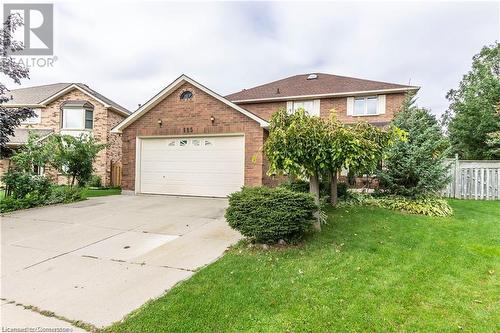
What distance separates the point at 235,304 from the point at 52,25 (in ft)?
38.3

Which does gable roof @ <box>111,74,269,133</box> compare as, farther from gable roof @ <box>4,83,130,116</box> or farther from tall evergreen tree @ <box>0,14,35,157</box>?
gable roof @ <box>4,83,130,116</box>

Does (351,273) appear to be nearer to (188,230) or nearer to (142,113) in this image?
(188,230)

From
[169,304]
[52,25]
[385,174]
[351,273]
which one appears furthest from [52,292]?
[52,25]

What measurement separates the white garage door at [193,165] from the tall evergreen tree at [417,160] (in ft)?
17.9

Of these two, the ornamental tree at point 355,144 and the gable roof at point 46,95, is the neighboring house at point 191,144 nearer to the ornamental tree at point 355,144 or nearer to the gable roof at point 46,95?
the ornamental tree at point 355,144

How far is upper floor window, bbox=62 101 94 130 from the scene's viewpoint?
65.4 feet

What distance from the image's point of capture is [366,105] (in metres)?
17.9

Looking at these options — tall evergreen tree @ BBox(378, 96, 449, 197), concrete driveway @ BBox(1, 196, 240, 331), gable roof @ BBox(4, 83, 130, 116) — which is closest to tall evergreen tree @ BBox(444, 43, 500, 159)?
tall evergreen tree @ BBox(378, 96, 449, 197)

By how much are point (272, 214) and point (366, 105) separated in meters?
15.5

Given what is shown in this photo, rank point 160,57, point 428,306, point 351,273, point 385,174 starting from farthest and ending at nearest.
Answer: point 160,57 < point 385,174 < point 351,273 < point 428,306

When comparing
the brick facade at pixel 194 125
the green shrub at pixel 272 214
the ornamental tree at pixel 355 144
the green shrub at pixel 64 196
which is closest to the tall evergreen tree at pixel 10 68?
the green shrub at pixel 64 196

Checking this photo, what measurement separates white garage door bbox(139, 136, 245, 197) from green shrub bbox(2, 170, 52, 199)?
3.70 meters

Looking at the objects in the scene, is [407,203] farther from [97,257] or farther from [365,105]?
[365,105]

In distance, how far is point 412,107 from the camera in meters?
9.34
